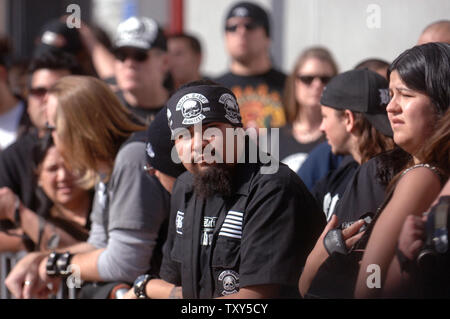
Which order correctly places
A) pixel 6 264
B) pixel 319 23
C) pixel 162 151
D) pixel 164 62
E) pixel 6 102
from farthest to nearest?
pixel 319 23 < pixel 6 102 < pixel 164 62 < pixel 6 264 < pixel 162 151

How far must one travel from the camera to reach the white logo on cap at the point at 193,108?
9.85 feet

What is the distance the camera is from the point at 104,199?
12.8 feet

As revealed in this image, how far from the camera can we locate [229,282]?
2963 mm

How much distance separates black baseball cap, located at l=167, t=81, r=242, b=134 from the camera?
3.00 metres

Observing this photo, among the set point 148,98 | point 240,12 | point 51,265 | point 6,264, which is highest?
point 240,12

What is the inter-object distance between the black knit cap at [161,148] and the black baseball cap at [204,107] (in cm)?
33

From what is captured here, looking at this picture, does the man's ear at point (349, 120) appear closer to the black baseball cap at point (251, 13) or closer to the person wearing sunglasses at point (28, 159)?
the person wearing sunglasses at point (28, 159)

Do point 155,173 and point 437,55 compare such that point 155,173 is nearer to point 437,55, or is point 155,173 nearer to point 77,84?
point 77,84

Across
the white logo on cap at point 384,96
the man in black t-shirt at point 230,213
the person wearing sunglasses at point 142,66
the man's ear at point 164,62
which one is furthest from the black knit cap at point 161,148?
the man's ear at point 164,62

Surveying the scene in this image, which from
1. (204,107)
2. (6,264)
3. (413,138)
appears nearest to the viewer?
(413,138)

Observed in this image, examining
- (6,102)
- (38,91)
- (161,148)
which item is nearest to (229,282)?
(161,148)

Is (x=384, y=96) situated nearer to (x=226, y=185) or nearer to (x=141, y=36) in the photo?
(x=226, y=185)

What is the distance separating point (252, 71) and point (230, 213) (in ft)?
11.1

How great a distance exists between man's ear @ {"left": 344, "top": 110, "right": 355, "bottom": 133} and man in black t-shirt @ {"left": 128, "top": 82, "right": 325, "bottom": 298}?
656mm
